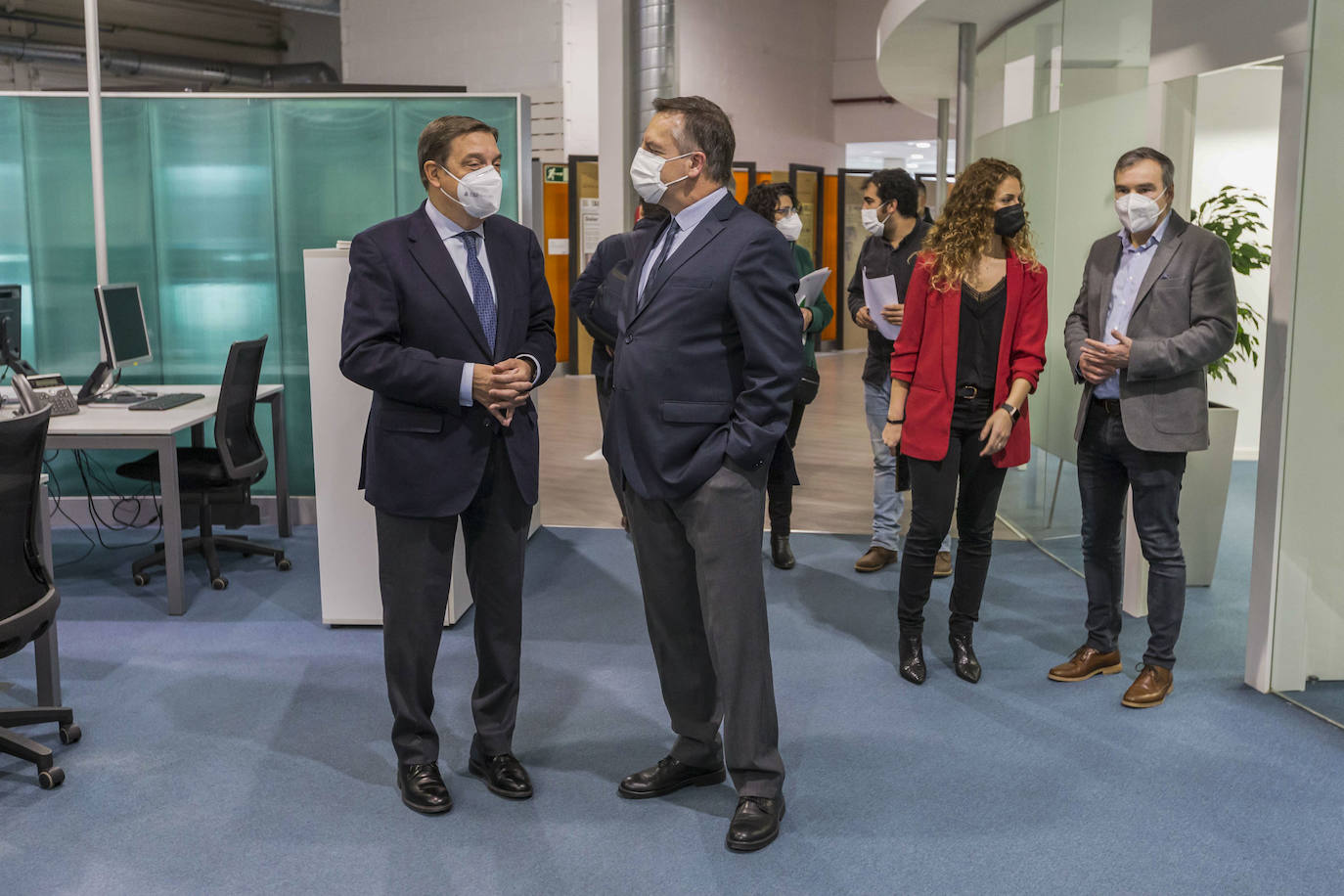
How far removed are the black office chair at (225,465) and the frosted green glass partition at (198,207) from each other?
2.98 ft

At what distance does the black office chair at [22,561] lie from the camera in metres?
3.01

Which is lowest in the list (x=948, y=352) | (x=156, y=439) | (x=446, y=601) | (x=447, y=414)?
(x=446, y=601)

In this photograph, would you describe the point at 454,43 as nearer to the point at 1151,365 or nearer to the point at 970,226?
the point at 970,226

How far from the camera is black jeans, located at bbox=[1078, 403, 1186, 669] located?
139 inches

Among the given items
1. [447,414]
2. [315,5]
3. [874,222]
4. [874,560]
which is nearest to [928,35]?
[874,222]

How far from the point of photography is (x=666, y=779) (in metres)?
2.98

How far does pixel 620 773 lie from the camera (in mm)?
3121

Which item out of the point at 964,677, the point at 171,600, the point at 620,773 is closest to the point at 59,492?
the point at 171,600

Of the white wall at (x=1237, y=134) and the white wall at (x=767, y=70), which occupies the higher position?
the white wall at (x=767, y=70)

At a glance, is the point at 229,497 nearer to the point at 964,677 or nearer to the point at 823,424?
the point at 964,677

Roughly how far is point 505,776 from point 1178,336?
220cm

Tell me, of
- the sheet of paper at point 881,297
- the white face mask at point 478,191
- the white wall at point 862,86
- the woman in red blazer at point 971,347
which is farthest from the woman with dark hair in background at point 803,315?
the white wall at point 862,86

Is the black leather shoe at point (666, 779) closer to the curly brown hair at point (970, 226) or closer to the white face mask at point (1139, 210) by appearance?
the curly brown hair at point (970, 226)

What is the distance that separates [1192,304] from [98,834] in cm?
318
